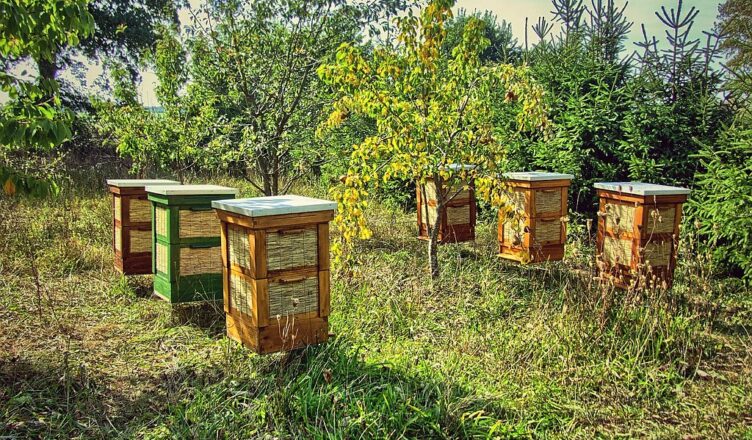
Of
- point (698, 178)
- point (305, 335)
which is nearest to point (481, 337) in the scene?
point (305, 335)

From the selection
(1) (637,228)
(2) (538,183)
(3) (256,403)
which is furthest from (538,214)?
(3) (256,403)

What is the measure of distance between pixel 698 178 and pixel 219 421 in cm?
583

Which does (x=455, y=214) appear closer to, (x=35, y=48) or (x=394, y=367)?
(x=394, y=367)

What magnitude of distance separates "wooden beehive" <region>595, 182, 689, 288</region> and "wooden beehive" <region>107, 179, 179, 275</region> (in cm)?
381

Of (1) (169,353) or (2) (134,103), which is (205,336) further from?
(2) (134,103)

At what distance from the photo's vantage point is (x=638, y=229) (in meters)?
4.80

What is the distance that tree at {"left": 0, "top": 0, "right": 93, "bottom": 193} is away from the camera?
8.90 feet

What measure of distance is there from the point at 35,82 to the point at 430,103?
122 inches

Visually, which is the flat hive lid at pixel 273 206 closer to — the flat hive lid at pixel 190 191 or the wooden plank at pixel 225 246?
the wooden plank at pixel 225 246

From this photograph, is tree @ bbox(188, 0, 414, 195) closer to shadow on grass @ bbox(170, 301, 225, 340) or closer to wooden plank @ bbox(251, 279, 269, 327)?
shadow on grass @ bbox(170, 301, 225, 340)

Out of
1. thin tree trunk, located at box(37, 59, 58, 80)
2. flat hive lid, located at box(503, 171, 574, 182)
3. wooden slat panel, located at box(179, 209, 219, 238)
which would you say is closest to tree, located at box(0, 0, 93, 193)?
wooden slat panel, located at box(179, 209, 219, 238)

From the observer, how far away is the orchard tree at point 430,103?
4824 millimetres

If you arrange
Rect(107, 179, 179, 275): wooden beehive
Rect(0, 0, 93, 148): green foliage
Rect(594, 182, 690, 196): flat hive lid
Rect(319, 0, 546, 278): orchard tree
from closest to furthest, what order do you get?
Rect(0, 0, 93, 148): green foliage
Rect(594, 182, 690, 196): flat hive lid
Rect(319, 0, 546, 278): orchard tree
Rect(107, 179, 179, 275): wooden beehive

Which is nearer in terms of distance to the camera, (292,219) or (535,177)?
(292,219)
